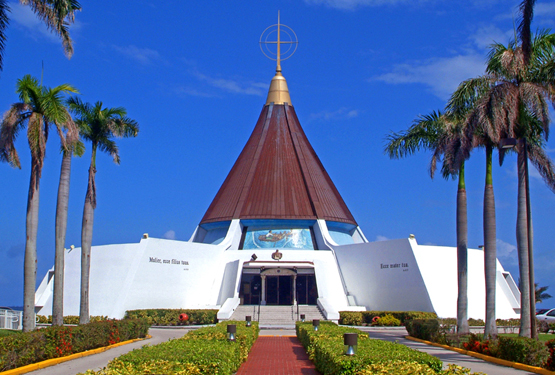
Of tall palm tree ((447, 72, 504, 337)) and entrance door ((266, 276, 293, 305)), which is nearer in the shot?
tall palm tree ((447, 72, 504, 337))

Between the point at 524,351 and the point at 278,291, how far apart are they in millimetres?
23372

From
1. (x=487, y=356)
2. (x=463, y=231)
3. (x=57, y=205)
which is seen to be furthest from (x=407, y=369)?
(x=57, y=205)

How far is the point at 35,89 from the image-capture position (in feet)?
56.9

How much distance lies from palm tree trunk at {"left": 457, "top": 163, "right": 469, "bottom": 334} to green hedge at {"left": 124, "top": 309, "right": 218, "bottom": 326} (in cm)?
1496

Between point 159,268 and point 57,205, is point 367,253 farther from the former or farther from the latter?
point 57,205

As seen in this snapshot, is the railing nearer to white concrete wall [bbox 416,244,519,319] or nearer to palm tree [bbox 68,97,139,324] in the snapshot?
palm tree [bbox 68,97,139,324]

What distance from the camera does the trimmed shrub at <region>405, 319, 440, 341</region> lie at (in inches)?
786

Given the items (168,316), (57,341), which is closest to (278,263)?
(168,316)

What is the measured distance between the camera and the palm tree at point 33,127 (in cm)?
1628

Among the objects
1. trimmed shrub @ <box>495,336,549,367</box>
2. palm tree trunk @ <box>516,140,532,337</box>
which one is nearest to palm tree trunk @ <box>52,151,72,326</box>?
trimmed shrub @ <box>495,336,549,367</box>

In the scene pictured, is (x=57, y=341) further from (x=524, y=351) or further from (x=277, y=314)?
(x=277, y=314)

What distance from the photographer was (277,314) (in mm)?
32094

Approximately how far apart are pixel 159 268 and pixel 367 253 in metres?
12.4

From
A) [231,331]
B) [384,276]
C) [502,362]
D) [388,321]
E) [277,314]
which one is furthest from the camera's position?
[384,276]
